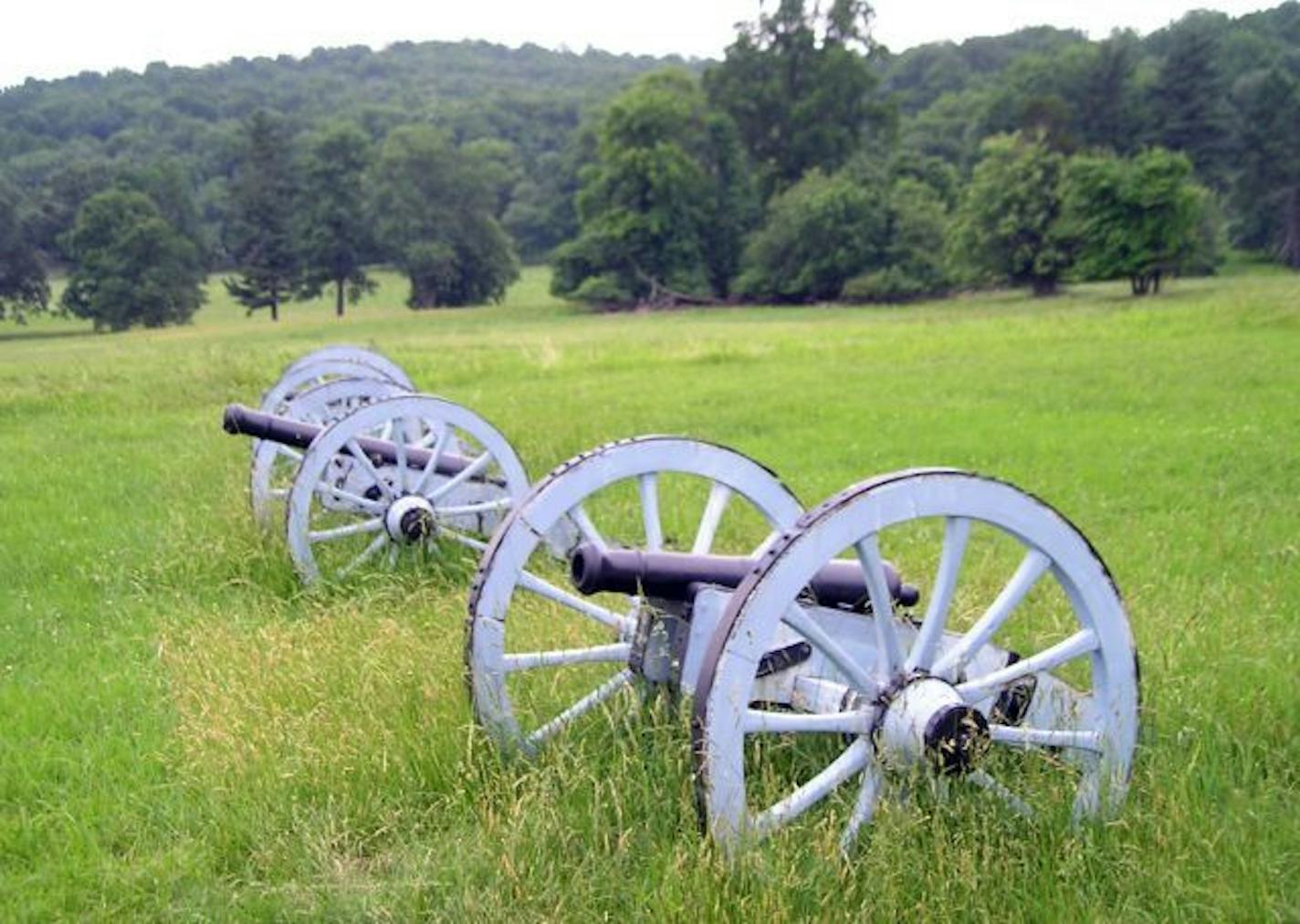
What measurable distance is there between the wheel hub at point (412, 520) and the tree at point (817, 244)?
54221 mm

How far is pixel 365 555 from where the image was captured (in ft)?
23.0

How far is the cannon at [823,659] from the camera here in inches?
123

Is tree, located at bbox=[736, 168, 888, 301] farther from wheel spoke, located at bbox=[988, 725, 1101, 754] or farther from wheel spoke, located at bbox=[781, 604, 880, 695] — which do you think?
wheel spoke, located at bbox=[781, 604, 880, 695]

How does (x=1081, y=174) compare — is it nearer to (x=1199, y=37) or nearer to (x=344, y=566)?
(x=1199, y=37)

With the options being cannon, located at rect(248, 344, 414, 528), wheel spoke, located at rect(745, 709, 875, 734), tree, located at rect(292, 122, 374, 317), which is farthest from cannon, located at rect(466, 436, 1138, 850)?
tree, located at rect(292, 122, 374, 317)

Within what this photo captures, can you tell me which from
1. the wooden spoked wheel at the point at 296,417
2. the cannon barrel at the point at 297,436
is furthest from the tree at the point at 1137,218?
the cannon barrel at the point at 297,436

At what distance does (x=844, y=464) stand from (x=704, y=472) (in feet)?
22.8

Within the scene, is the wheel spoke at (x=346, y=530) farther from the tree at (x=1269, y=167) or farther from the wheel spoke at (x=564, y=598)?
the tree at (x=1269, y=167)

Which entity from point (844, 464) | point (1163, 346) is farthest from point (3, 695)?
point (1163, 346)

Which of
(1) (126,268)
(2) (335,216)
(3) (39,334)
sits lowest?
(3) (39,334)

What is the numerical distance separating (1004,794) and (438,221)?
67832 millimetres

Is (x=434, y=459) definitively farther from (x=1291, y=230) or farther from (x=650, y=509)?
(x=1291, y=230)

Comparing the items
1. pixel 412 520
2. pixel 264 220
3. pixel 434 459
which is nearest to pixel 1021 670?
pixel 412 520

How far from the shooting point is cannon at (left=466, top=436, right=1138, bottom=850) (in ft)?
10.2
